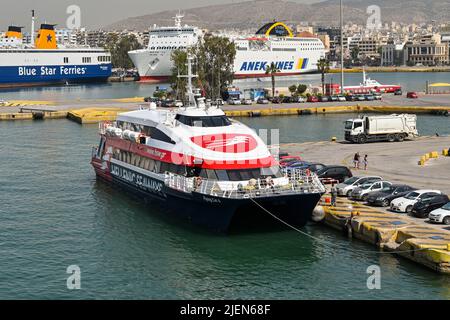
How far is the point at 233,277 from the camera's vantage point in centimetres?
2783

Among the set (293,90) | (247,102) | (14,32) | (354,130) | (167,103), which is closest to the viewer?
(354,130)

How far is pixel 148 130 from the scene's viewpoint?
38938 mm

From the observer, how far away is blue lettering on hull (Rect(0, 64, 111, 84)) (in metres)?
169

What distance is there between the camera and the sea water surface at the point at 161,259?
1033 inches

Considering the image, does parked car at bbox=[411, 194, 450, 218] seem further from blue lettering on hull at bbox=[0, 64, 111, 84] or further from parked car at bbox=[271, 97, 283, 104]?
blue lettering on hull at bbox=[0, 64, 111, 84]

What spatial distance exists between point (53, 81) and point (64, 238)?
493ft

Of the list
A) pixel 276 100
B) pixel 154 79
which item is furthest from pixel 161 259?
pixel 154 79

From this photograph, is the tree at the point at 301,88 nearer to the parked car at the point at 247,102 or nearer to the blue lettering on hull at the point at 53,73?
the parked car at the point at 247,102

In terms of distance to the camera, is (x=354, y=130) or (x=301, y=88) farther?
(x=301, y=88)

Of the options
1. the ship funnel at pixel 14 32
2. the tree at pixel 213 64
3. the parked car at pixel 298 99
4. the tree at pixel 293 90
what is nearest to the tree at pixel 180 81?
the tree at pixel 213 64

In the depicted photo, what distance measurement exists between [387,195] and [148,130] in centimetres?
1272

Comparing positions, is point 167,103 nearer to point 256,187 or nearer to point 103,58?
point 256,187
